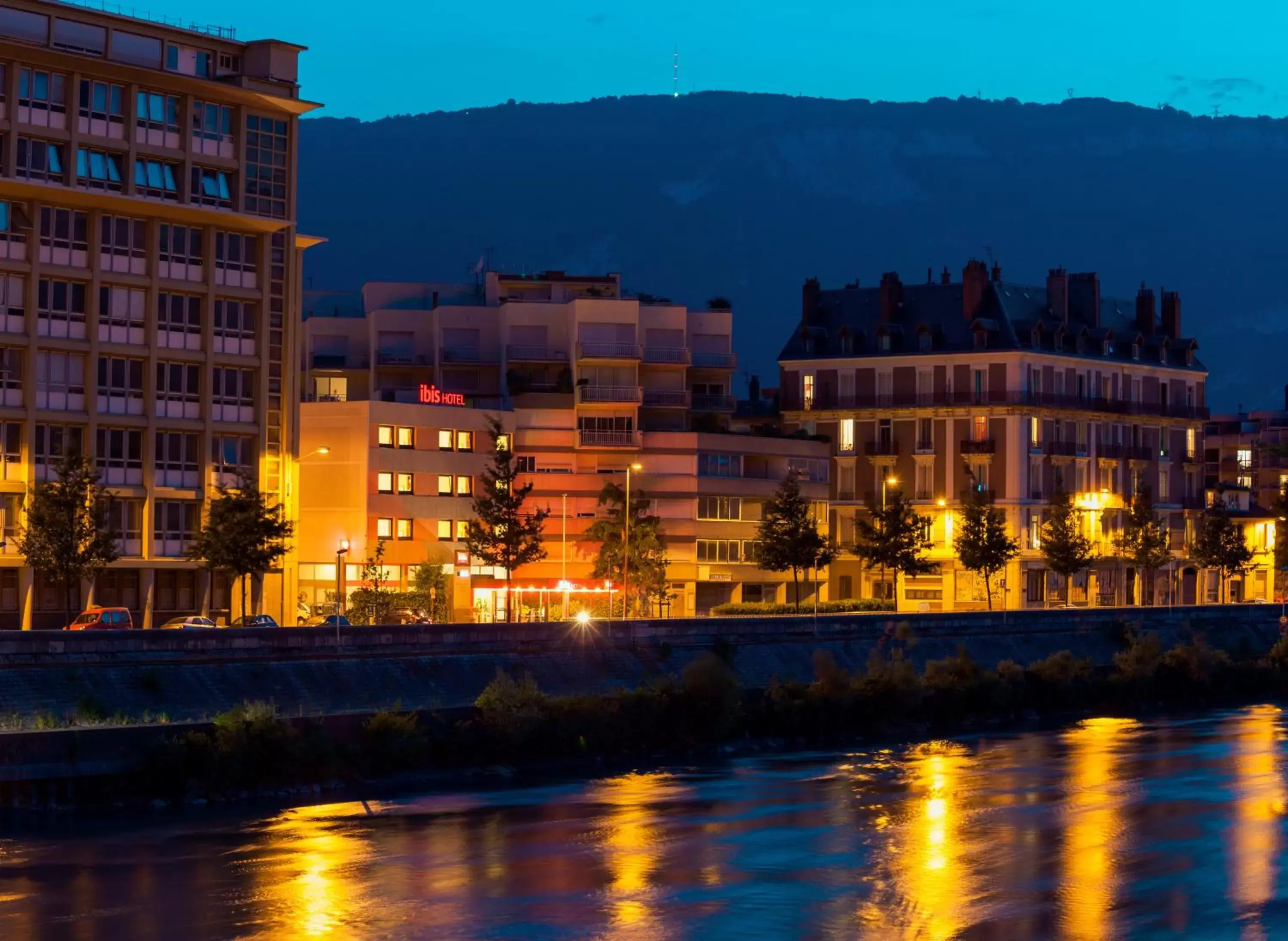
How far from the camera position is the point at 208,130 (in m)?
98.2

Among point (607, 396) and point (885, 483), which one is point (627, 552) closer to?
point (607, 396)

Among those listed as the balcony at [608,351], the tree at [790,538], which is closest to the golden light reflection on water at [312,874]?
the tree at [790,538]

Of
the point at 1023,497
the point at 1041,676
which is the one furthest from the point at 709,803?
the point at 1023,497

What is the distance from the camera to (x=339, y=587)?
85625mm

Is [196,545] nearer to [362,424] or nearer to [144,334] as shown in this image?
[144,334]

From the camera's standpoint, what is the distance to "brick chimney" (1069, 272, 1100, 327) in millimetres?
147500

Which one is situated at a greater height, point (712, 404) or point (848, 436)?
point (712, 404)

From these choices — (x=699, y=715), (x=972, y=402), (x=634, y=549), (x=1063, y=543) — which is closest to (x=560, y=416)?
(x=634, y=549)

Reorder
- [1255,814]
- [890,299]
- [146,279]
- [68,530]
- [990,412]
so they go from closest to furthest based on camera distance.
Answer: [1255,814], [68,530], [146,279], [990,412], [890,299]

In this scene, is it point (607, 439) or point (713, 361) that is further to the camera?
point (713, 361)

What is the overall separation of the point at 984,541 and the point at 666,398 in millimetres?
21201

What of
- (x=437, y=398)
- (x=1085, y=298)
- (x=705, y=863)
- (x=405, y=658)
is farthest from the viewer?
(x=1085, y=298)

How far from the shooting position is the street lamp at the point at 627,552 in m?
108

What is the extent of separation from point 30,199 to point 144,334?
7.75m
